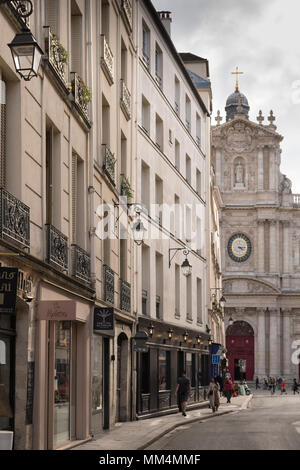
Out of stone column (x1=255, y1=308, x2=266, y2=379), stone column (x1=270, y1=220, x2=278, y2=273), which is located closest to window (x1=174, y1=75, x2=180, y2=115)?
stone column (x1=255, y1=308, x2=266, y2=379)

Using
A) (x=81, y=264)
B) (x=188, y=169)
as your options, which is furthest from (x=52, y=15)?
(x=188, y=169)

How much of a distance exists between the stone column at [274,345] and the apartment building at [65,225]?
5539 centimetres

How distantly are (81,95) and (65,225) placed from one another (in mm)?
3178

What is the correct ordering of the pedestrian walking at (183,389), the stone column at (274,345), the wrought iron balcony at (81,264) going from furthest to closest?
1. the stone column at (274,345)
2. the pedestrian walking at (183,389)
3. the wrought iron balcony at (81,264)

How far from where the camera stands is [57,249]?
1697 cm

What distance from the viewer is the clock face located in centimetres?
8381

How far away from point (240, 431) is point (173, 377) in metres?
10.5

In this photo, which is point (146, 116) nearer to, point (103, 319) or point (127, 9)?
point (127, 9)

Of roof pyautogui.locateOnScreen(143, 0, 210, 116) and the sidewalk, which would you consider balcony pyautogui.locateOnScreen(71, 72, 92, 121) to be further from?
roof pyautogui.locateOnScreen(143, 0, 210, 116)

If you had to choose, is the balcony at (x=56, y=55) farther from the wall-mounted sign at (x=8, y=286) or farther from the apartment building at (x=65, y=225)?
the wall-mounted sign at (x=8, y=286)

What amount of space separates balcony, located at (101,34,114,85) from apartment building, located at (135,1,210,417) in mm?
5441

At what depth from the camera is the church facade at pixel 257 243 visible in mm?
81875

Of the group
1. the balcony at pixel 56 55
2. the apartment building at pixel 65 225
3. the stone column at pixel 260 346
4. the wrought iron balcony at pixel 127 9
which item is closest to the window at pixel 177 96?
the wrought iron balcony at pixel 127 9
